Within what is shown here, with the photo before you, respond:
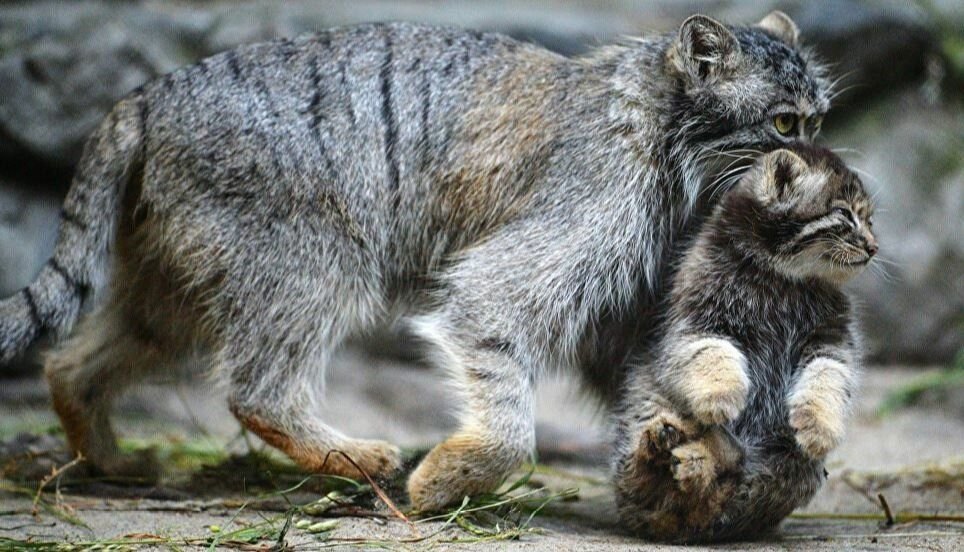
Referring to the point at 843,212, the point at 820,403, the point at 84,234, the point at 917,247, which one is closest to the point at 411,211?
the point at 84,234

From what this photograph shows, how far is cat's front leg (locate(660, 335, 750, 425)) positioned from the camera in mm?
4348

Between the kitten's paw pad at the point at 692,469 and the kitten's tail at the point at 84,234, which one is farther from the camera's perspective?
the kitten's tail at the point at 84,234

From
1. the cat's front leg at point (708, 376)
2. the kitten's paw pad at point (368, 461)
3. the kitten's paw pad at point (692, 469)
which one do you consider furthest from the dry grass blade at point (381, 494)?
the cat's front leg at point (708, 376)

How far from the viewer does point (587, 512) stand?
5.45 m

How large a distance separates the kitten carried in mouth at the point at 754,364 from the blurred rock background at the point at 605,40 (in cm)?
303

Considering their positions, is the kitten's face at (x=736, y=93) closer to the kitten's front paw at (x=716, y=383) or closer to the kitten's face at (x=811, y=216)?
the kitten's face at (x=811, y=216)

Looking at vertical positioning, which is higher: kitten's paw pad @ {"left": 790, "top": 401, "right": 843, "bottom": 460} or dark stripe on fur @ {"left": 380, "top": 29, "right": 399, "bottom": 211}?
dark stripe on fur @ {"left": 380, "top": 29, "right": 399, "bottom": 211}

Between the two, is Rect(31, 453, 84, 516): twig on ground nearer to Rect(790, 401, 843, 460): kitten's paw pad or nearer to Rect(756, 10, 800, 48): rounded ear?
Rect(790, 401, 843, 460): kitten's paw pad

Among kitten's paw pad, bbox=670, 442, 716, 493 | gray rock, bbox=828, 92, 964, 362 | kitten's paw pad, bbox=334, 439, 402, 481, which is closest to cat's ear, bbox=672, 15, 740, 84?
kitten's paw pad, bbox=670, 442, 716, 493

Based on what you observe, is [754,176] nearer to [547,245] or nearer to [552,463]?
[547,245]

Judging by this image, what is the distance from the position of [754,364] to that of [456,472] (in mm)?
1334

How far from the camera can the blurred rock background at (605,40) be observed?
→ 7395 mm

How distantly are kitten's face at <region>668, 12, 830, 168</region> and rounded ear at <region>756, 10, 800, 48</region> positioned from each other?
45 centimetres

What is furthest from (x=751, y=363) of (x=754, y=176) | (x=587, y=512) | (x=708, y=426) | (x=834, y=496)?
(x=834, y=496)
